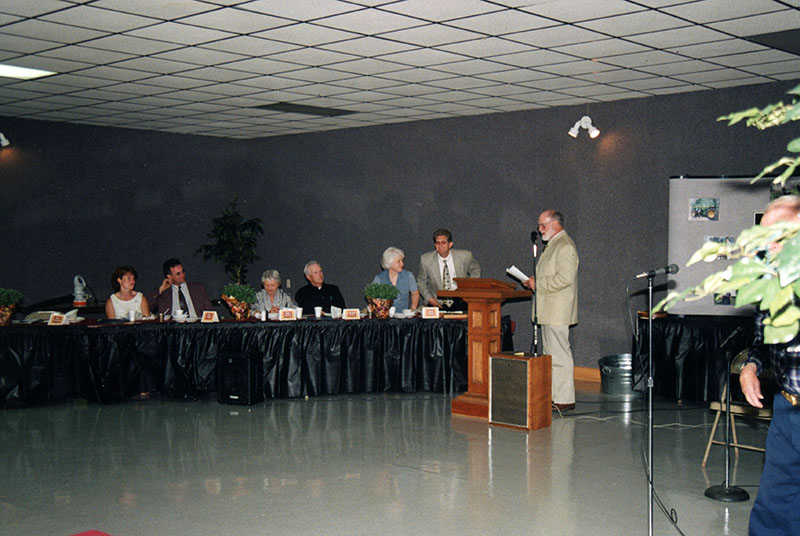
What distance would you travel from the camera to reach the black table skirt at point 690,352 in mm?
7531

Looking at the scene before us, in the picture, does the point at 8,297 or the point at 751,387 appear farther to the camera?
the point at 8,297

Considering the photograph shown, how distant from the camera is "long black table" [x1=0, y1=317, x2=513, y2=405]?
24.4 ft

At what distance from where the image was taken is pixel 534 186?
9.65 meters

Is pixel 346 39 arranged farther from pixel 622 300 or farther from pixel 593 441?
pixel 622 300

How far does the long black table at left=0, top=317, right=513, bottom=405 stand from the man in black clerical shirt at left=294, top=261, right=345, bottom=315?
24.6 inches

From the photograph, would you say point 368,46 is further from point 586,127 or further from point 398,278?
point 586,127

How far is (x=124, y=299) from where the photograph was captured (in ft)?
26.3

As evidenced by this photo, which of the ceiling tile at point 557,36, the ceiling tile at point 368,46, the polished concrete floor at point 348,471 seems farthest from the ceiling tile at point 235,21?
the polished concrete floor at point 348,471

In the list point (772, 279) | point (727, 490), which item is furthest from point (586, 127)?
point (772, 279)

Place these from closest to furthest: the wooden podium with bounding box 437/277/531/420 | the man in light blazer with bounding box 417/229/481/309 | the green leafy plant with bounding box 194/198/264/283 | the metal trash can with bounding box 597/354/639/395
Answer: the wooden podium with bounding box 437/277/531/420 → the metal trash can with bounding box 597/354/639/395 → the man in light blazer with bounding box 417/229/481/309 → the green leafy plant with bounding box 194/198/264/283

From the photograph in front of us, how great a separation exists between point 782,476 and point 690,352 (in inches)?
187

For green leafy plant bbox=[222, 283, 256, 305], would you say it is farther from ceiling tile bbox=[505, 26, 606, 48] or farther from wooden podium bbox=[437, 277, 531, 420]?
ceiling tile bbox=[505, 26, 606, 48]

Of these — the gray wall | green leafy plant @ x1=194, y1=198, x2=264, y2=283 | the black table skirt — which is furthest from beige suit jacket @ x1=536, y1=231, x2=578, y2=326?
green leafy plant @ x1=194, y1=198, x2=264, y2=283

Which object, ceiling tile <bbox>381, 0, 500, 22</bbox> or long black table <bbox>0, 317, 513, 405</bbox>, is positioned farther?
long black table <bbox>0, 317, 513, 405</bbox>
